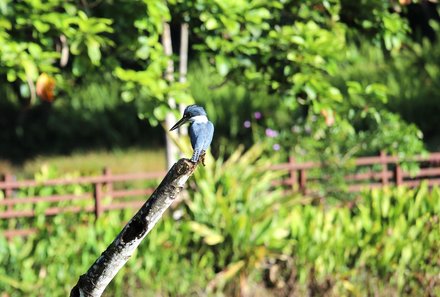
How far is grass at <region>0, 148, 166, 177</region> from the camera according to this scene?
18234 millimetres

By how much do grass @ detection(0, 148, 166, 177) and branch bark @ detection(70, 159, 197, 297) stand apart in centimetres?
1392

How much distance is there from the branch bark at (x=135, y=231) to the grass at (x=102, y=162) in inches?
548

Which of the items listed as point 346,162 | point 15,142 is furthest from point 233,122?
point 346,162

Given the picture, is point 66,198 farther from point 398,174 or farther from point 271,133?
point 398,174

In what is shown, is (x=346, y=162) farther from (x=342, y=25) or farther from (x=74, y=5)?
(x=74, y=5)

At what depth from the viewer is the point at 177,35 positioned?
78.2 ft

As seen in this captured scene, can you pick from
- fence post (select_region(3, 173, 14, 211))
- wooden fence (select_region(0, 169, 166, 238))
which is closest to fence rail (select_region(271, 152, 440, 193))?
wooden fence (select_region(0, 169, 166, 238))

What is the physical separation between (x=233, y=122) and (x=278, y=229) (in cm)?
962

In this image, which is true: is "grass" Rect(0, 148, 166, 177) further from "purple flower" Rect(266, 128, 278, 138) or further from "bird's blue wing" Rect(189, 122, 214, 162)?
"bird's blue wing" Rect(189, 122, 214, 162)

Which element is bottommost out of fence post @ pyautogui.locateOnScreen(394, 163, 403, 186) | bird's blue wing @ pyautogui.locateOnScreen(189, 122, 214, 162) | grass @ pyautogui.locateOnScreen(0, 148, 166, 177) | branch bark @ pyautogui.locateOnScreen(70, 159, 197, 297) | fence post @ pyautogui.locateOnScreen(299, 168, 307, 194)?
grass @ pyautogui.locateOnScreen(0, 148, 166, 177)

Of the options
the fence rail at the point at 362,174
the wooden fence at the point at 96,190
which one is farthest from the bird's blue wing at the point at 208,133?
the fence rail at the point at 362,174

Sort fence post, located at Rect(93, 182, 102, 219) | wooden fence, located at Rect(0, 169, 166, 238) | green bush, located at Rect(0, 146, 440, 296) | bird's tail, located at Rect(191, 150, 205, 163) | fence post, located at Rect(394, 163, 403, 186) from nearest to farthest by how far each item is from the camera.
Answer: bird's tail, located at Rect(191, 150, 205, 163) → green bush, located at Rect(0, 146, 440, 296) → wooden fence, located at Rect(0, 169, 166, 238) → fence post, located at Rect(93, 182, 102, 219) → fence post, located at Rect(394, 163, 403, 186)

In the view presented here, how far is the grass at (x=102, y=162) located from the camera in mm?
18234

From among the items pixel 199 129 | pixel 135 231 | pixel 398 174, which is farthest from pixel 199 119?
pixel 398 174
